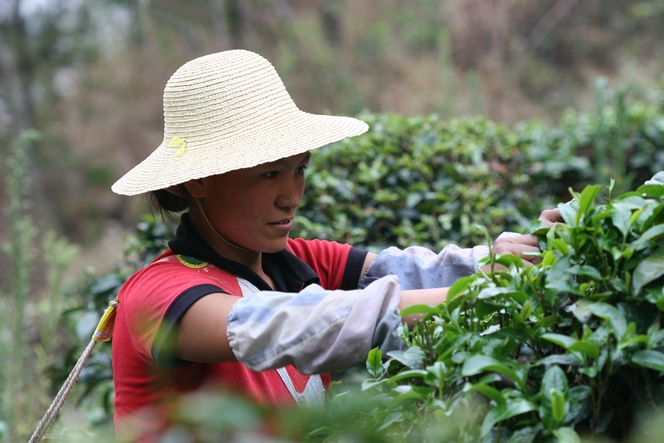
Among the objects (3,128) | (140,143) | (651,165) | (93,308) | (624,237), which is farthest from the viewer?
(140,143)

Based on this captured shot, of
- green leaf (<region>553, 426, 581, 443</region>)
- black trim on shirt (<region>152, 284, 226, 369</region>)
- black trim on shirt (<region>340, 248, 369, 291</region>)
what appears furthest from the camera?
black trim on shirt (<region>340, 248, 369, 291</region>)

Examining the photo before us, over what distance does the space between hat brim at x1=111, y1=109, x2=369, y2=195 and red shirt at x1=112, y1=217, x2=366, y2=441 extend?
0.17 meters

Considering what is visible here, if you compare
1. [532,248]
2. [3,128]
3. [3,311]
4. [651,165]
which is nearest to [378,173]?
[532,248]

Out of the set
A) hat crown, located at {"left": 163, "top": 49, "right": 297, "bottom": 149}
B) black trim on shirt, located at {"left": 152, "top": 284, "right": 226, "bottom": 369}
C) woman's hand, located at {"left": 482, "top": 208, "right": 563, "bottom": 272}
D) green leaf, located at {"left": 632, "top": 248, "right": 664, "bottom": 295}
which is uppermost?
hat crown, located at {"left": 163, "top": 49, "right": 297, "bottom": 149}

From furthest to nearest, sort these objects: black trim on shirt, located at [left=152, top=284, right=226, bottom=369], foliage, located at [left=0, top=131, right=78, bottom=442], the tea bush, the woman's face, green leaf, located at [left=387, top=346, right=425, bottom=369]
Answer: foliage, located at [left=0, top=131, right=78, bottom=442] < the woman's face < black trim on shirt, located at [left=152, top=284, right=226, bottom=369] < green leaf, located at [left=387, top=346, right=425, bottom=369] < the tea bush

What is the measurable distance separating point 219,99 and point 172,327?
0.61 meters

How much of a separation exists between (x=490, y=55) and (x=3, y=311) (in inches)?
366

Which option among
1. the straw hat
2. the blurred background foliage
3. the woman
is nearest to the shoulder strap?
the woman

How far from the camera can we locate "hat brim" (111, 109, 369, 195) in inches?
66.1

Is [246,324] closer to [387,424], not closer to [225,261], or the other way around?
[387,424]

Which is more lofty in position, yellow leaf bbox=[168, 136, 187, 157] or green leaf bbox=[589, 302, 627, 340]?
yellow leaf bbox=[168, 136, 187, 157]

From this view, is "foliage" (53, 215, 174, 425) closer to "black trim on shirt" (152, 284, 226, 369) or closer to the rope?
the rope

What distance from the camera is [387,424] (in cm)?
107

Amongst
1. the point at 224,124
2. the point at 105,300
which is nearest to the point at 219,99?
the point at 224,124
